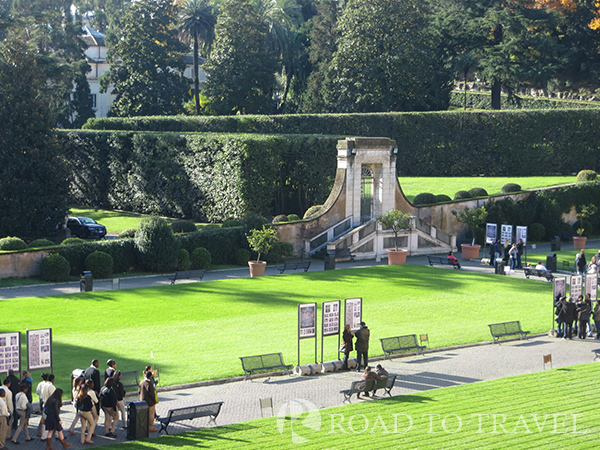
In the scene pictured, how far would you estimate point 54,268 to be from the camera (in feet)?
123

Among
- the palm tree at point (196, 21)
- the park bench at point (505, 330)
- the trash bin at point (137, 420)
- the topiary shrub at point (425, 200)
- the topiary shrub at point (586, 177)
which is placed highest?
the palm tree at point (196, 21)

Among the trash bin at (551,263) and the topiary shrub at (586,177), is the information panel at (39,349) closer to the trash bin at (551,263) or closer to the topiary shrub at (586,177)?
the trash bin at (551,263)

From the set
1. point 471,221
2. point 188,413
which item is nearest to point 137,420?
point 188,413

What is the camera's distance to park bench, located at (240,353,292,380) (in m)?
22.7

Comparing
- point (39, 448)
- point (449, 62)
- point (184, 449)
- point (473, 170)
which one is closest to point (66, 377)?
point (39, 448)

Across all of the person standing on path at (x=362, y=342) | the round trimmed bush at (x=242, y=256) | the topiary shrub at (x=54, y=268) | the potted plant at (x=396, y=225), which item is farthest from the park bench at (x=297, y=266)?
the person standing on path at (x=362, y=342)

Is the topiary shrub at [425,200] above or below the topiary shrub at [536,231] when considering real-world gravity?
above

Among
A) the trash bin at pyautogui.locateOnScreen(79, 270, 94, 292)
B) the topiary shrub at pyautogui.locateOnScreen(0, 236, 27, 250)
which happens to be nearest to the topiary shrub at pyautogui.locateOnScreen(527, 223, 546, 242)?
the trash bin at pyautogui.locateOnScreen(79, 270, 94, 292)

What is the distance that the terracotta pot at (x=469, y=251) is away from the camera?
46.1m

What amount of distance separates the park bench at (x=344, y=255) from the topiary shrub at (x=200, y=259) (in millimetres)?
7519

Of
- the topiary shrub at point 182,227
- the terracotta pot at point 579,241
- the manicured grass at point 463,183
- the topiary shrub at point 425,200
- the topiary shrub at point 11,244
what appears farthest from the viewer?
the manicured grass at point 463,183

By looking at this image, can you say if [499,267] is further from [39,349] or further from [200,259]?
[39,349]

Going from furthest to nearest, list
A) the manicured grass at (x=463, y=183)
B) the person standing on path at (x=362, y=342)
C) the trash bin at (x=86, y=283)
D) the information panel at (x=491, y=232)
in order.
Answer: the manicured grass at (x=463, y=183), the information panel at (x=491, y=232), the trash bin at (x=86, y=283), the person standing on path at (x=362, y=342)

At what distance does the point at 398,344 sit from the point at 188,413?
9.06 meters
